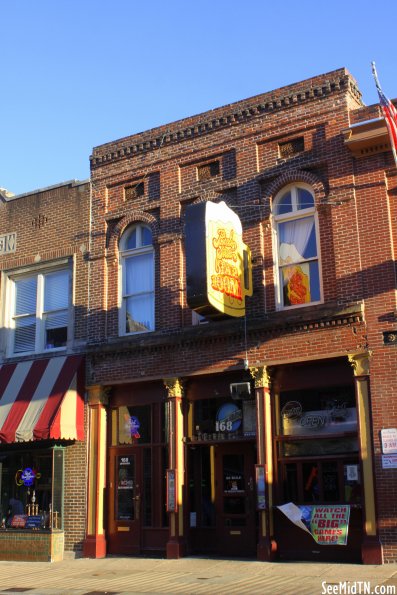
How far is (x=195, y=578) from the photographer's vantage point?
12.6 meters

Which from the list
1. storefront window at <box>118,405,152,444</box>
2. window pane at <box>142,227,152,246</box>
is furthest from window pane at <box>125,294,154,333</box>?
storefront window at <box>118,405,152,444</box>

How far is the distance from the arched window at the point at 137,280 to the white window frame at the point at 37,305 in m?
1.56

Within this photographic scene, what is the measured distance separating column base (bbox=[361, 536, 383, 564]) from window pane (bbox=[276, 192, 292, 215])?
270 inches

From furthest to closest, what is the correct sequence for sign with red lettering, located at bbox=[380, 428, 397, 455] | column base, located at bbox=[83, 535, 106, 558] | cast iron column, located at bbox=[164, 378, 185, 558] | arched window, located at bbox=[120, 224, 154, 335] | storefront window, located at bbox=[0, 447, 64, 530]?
arched window, located at bbox=[120, 224, 154, 335], storefront window, located at bbox=[0, 447, 64, 530], column base, located at bbox=[83, 535, 106, 558], cast iron column, located at bbox=[164, 378, 185, 558], sign with red lettering, located at bbox=[380, 428, 397, 455]

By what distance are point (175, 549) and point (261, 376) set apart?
4.06m

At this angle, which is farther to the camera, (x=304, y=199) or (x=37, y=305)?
(x=37, y=305)

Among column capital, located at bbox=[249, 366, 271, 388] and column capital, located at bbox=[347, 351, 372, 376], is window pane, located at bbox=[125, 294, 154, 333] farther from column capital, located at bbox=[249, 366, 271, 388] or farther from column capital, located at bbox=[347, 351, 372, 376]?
column capital, located at bbox=[347, 351, 372, 376]

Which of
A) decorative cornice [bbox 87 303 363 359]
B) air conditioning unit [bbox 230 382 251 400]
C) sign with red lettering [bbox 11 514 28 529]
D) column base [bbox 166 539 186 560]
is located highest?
decorative cornice [bbox 87 303 363 359]

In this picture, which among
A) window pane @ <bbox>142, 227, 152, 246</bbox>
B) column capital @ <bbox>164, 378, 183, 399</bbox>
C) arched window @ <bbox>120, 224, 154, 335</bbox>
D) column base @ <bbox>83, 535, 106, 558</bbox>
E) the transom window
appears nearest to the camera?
column capital @ <bbox>164, 378, 183, 399</bbox>

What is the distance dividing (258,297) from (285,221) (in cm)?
179

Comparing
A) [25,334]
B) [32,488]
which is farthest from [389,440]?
[25,334]

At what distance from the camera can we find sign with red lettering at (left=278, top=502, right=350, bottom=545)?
13336mm

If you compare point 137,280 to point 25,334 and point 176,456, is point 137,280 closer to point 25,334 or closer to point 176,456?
point 25,334

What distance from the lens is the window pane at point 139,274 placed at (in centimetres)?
1730
